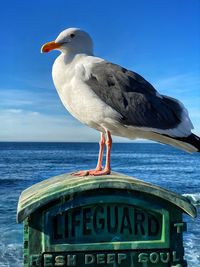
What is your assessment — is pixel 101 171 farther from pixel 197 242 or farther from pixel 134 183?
pixel 197 242

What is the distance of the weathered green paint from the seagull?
517 millimetres

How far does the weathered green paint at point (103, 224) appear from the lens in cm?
234

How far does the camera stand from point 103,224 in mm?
2385

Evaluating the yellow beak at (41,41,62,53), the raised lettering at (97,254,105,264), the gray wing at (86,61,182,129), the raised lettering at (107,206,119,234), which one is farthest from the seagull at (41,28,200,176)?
the raised lettering at (97,254,105,264)

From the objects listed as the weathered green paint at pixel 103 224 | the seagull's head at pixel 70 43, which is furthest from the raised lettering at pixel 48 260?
the seagull's head at pixel 70 43

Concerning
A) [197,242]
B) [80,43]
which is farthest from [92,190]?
[197,242]

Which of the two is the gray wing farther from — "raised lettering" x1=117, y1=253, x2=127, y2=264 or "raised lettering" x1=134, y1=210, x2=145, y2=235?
"raised lettering" x1=117, y1=253, x2=127, y2=264

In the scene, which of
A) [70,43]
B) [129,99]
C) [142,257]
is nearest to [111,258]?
[142,257]

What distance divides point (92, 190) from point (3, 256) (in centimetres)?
829

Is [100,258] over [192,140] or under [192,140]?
under

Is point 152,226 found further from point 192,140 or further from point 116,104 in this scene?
point 116,104

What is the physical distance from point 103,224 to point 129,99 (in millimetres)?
991

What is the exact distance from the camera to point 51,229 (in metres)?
2.35

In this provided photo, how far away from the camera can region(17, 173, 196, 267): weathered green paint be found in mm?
2336
